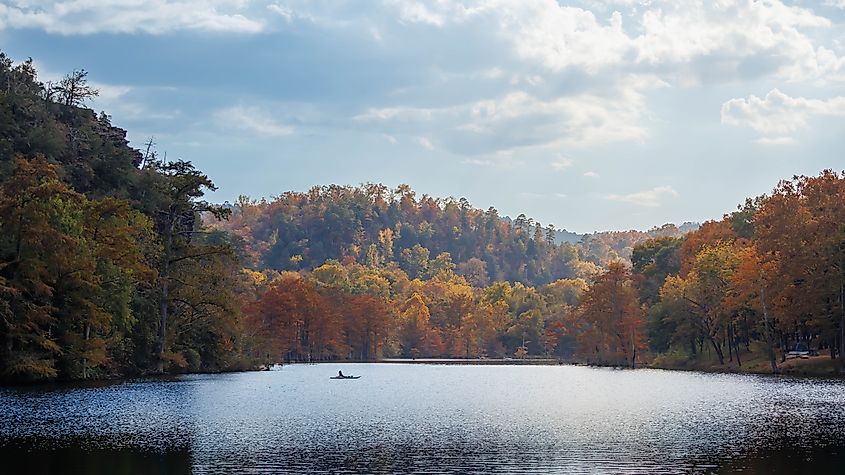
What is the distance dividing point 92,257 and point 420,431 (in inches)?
1648

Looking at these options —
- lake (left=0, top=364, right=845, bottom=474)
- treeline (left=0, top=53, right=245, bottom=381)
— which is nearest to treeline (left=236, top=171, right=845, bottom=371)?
lake (left=0, top=364, right=845, bottom=474)

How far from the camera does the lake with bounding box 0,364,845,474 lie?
94.9ft

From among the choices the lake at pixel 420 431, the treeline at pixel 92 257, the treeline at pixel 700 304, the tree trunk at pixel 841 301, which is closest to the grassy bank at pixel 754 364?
the treeline at pixel 700 304

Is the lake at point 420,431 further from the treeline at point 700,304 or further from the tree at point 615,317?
the tree at point 615,317

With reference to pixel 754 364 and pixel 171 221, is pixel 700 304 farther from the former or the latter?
pixel 171 221

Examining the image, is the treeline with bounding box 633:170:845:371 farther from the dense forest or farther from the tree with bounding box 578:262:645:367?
the tree with bounding box 578:262:645:367

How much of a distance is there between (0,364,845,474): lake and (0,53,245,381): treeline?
6957 millimetres

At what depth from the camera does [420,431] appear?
39094 millimetres

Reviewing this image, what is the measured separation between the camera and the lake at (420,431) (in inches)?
1139

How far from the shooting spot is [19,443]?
32.7 metres

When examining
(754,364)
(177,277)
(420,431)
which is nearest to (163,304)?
(177,277)

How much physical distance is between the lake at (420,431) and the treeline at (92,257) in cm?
696

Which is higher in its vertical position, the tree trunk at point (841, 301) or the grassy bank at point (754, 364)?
the tree trunk at point (841, 301)

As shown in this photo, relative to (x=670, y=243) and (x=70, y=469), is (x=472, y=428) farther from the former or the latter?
(x=670, y=243)
